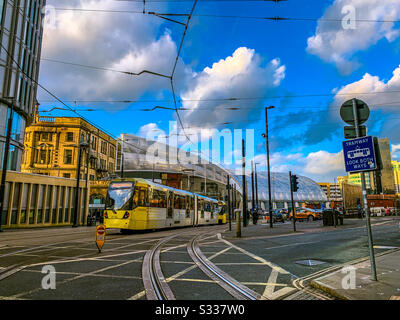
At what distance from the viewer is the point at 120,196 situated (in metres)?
15.7

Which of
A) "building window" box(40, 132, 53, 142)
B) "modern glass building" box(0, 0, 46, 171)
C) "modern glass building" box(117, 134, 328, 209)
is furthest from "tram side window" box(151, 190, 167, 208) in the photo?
"modern glass building" box(117, 134, 328, 209)

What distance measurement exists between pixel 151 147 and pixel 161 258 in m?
62.6

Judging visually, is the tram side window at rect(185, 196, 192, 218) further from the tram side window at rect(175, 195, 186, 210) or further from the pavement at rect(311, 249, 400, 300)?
the pavement at rect(311, 249, 400, 300)

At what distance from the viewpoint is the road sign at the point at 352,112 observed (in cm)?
564

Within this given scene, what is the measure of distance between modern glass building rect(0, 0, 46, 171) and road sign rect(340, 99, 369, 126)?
28.9m

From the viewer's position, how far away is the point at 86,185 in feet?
113

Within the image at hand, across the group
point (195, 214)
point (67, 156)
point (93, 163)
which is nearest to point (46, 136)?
point (67, 156)

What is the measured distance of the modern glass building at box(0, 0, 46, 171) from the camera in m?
28.2

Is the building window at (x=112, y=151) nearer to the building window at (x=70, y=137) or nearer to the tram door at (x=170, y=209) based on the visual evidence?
the building window at (x=70, y=137)

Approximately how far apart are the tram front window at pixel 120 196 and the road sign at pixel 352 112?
12.2 meters

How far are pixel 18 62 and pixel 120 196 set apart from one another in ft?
77.0
